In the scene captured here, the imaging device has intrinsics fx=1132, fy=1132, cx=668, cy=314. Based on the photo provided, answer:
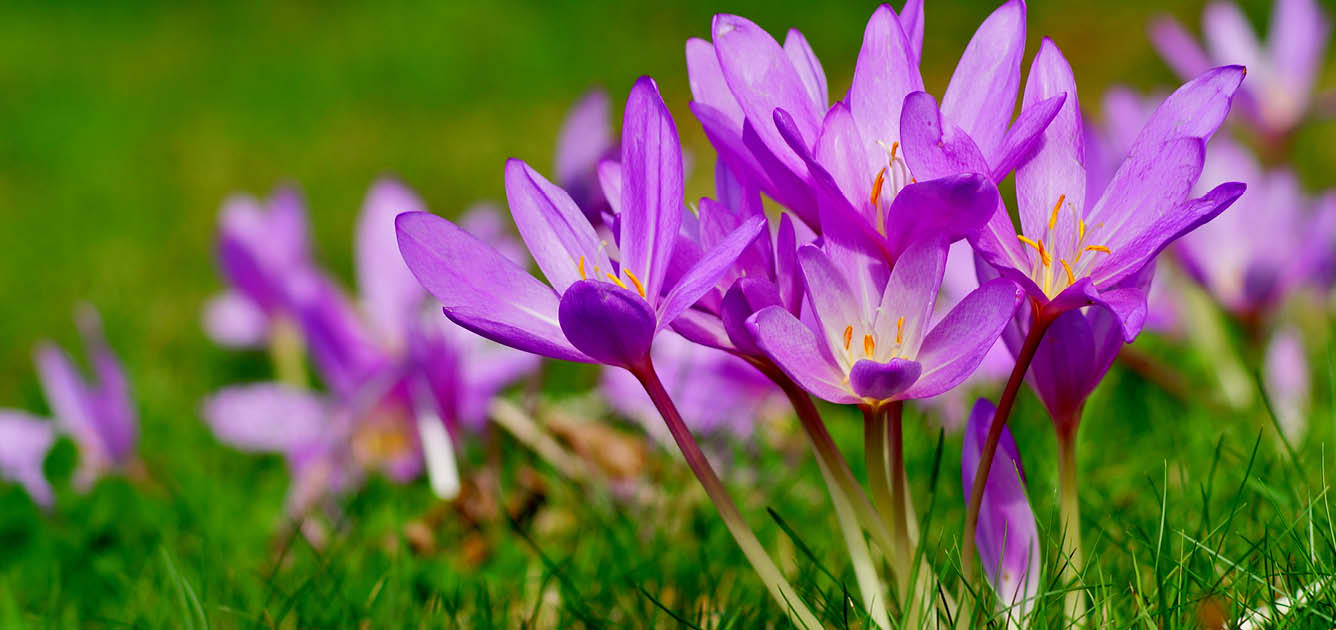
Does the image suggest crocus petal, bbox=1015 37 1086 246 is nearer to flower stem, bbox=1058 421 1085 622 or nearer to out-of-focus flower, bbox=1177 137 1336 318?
flower stem, bbox=1058 421 1085 622

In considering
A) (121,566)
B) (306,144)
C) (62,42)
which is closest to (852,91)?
(121,566)

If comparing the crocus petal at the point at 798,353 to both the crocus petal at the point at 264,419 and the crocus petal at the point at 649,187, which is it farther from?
the crocus petal at the point at 264,419

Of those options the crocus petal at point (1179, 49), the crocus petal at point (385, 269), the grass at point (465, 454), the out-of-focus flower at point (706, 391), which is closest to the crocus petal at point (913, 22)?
the grass at point (465, 454)

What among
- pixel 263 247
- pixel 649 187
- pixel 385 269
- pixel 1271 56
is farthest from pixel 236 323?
pixel 1271 56

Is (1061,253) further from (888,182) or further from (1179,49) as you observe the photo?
(1179,49)

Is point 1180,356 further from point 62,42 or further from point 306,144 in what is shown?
point 62,42

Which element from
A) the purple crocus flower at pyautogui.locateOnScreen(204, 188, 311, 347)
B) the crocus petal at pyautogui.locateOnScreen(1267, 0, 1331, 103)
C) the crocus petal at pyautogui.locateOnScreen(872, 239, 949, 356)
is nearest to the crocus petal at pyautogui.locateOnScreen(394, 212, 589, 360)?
the crocus petal at pyautogui.locateOnScreen(872, 239, 949, 356)
